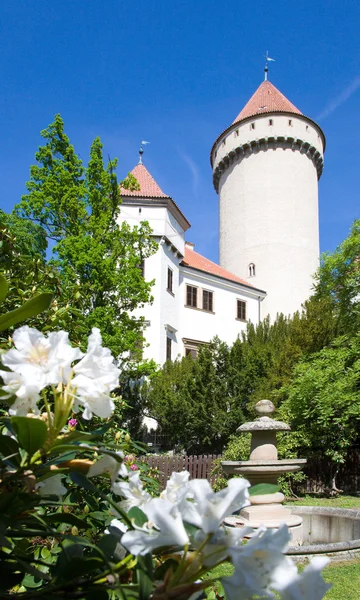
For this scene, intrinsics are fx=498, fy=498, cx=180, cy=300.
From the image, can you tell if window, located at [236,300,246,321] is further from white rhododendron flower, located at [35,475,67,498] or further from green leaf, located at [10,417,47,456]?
green leaf, located at [10,417,47,456]

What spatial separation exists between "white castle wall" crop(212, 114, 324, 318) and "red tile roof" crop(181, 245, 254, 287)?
1.53m

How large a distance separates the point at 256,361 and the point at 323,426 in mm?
8171

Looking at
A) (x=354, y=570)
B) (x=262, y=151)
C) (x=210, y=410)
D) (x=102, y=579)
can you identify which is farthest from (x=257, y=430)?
(x=262, y=151)

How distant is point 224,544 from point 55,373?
0.45m

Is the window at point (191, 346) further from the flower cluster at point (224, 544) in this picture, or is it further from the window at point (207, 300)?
the flower cluster at point (224, 544)

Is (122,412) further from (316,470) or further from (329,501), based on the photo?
(316,470)

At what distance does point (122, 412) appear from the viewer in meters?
11.8

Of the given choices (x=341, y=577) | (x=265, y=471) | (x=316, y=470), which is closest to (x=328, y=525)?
(x=265, y=471)

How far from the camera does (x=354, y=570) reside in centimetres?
594

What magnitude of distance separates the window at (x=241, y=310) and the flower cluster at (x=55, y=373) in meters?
31.5

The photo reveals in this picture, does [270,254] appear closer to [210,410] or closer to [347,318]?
[347,318]

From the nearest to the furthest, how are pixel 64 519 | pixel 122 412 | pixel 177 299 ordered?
pixel 64 519 → pixel 122 412 → pixel 177 299

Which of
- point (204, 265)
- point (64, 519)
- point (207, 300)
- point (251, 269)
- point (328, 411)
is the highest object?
point (251, 269)

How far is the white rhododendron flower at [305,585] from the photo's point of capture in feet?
2.43
